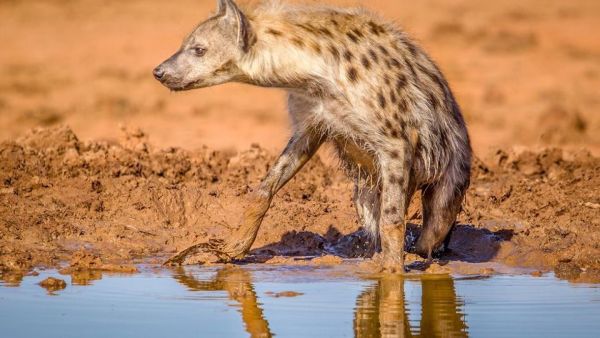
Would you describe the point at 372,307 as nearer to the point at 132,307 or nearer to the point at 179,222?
the point at 132,307

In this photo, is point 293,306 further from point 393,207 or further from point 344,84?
point 344,84

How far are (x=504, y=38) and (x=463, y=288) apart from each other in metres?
11.9

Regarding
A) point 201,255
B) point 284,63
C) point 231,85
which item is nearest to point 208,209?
point 201,255

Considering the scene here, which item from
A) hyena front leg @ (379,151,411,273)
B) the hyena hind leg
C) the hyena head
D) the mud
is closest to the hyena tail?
the hyena hind leg

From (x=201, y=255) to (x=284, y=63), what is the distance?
140cm

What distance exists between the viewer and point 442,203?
755 centimetres

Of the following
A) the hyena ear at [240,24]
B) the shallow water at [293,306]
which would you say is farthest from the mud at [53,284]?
the hyena ear at [240,24]

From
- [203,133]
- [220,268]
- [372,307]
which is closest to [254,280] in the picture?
[220,268]

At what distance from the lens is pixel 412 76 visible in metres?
7.20

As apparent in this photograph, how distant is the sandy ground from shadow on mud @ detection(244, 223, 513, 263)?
0.01 meters

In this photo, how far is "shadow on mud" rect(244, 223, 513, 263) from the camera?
7957 mm

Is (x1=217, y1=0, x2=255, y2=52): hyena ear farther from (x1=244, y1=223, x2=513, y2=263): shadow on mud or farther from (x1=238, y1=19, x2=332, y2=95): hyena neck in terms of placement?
(x1=244, y1=223, x2=513, y2=263): shadow on mud

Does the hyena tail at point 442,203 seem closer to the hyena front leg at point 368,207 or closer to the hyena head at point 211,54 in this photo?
the hyena front leg at point 368,207

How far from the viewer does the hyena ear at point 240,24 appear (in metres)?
6.87
